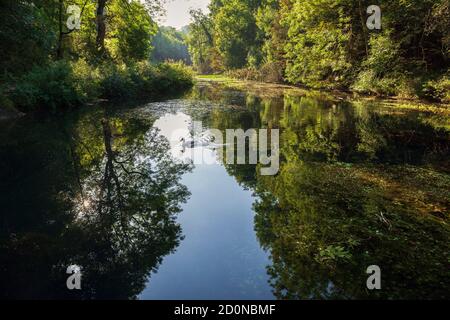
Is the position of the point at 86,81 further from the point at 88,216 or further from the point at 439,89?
the point at 439,89

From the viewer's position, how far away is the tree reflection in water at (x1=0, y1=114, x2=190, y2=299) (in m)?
3.92

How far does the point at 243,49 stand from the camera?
2365 inches

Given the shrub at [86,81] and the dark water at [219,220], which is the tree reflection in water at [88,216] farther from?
the shrub at [86,81]

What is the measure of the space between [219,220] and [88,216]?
2.05 meters

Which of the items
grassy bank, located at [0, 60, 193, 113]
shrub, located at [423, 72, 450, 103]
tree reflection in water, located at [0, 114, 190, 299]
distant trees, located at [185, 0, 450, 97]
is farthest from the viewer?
distant trees, located at [185, 0, 450, 97]

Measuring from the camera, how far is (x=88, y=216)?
5.54 meters

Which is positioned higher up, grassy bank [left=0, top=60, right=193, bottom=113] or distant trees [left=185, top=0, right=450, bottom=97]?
distant trees [left=185, top=0, right=450, bottom=97]

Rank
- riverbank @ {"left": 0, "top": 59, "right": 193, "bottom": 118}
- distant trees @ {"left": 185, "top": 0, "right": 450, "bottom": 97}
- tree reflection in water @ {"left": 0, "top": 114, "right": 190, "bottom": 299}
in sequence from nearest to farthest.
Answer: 1. tree reflection in water @ {"left": 0, "top": 114, "right": 190, "bottom": 299}
2. riverbank @ {"left": 0, "top": 59, "right": 193, "bottom": 118}
3. distant trees @ {"left": 185, "top": 0, "right": 450, "bottom": 97}

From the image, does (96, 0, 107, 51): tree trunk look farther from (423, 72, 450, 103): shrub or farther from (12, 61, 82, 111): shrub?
(423, 72, 450, 103): shrub

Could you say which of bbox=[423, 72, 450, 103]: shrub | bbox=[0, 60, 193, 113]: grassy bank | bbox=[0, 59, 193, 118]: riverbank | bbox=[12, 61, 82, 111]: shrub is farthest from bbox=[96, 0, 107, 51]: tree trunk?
bbox=[423, 72, 450, 103]: shrub

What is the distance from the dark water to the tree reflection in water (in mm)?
23
